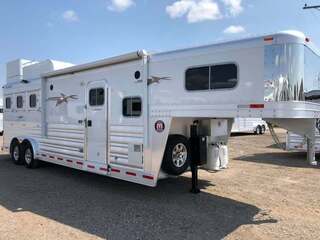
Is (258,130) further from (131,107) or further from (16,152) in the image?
(131,107)

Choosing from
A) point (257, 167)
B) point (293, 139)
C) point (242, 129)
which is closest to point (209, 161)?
point (257, 167)

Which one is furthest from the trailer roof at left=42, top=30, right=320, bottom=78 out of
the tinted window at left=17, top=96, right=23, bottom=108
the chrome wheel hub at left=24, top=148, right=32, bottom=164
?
the tinted window at left=17, top=96, right=23, bottom=108

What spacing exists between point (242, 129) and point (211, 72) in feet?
58.8

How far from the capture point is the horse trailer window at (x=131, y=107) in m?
6.55

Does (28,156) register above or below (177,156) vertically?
below

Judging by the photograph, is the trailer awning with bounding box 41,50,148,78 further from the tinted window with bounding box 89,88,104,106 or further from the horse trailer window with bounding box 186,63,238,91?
the horse trailer window with bounding box 186,63,238,91

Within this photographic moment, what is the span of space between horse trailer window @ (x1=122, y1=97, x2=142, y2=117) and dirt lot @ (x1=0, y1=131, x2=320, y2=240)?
1.63 m

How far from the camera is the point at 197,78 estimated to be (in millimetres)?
5699

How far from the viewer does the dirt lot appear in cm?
492

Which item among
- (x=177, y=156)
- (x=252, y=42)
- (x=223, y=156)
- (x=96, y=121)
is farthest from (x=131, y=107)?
(x=252, y=42)

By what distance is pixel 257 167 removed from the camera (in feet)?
33.4

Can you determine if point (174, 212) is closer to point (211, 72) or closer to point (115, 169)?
point (115, 169)

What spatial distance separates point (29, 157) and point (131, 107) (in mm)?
4755

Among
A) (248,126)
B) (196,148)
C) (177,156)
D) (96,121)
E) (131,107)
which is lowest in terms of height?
(248,126)
